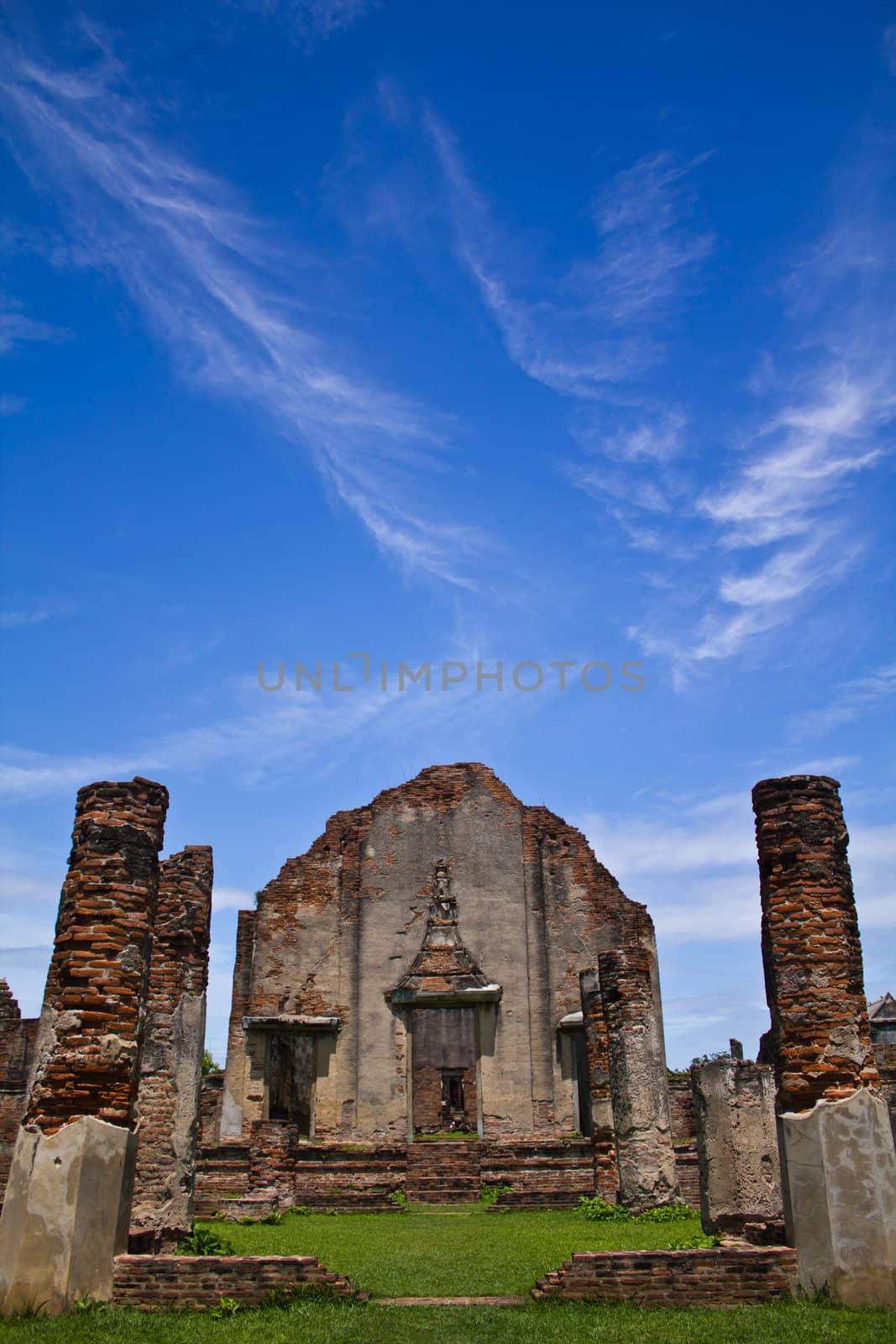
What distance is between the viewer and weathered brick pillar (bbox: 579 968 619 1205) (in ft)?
50.2

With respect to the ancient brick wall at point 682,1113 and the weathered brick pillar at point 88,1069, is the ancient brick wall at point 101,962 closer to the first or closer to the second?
the weathered brick pillar at point 88,1069

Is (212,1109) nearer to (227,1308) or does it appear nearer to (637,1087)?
(637,1087)

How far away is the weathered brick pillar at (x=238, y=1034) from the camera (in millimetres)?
22062

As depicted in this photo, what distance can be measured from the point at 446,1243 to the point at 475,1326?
16.8 ft

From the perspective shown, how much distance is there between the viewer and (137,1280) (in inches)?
296

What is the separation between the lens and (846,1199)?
303 inches

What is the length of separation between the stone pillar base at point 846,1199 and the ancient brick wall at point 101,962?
4.98 m

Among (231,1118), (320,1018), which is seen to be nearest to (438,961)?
(320,1018)

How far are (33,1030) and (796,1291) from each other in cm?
1936

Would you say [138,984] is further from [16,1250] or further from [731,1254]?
[731,1254]

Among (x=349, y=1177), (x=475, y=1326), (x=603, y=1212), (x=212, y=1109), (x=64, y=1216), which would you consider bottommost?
(x=475, y=1326)

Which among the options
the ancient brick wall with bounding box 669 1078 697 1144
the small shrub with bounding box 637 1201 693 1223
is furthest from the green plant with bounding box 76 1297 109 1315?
the ancient brick wall with bounding box 669 1078 697 1144

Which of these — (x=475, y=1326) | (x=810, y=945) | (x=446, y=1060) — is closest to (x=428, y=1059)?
(x=446, y=1060)

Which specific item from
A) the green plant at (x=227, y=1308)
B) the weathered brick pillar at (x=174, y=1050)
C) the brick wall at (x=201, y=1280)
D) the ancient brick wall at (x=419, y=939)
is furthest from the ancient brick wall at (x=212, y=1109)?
the green plant at (x=227, y=1308)
